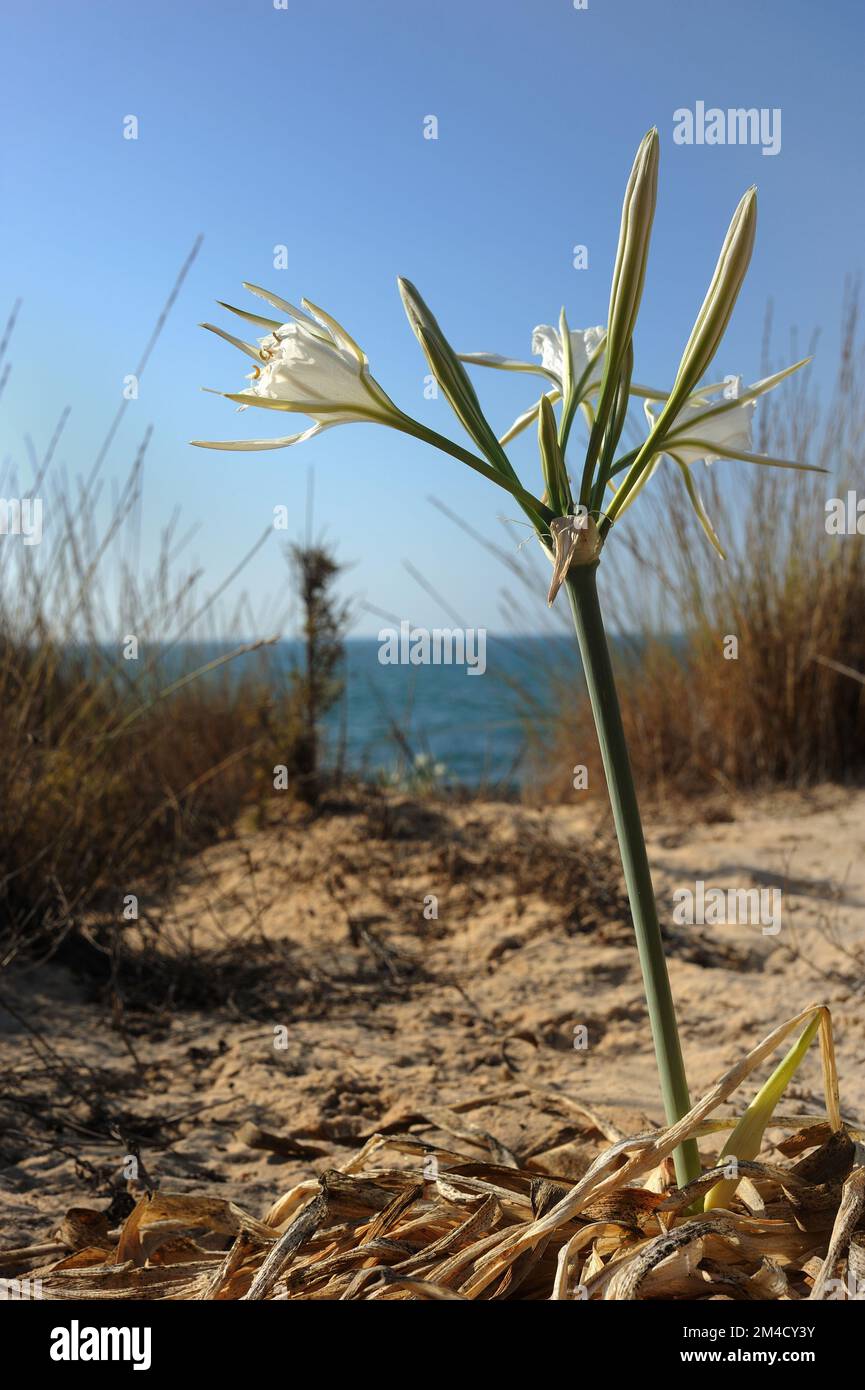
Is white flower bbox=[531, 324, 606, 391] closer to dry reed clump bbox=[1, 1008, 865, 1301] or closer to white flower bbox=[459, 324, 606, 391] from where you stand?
white flower bbox=[459, 324, 606, 391]

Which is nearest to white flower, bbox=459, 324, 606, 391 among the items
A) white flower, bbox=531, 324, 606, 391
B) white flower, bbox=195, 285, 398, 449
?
white flower, bbox=531, 324, 606, 391

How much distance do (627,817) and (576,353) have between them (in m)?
0.52

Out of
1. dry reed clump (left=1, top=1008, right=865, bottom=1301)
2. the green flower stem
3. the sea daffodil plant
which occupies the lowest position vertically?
dry reed clump (left=1, top=1008, right=865, bottom=1301)

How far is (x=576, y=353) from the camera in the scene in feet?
3.61

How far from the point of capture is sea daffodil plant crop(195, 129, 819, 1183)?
35.5 inches

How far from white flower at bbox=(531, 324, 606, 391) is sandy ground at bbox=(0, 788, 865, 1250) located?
102 centimetres

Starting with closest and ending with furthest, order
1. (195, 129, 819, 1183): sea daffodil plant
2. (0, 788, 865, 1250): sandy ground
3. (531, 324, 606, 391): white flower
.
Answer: (195, 129, 819, 1183): sea daffodil plant → (531, 324, 606, 391): white flower → (0, 788, 865, 1250): sandy ground

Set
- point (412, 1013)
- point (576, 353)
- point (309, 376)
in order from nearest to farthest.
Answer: point (309, 376) → point (576, 353) → point (412, 1013)

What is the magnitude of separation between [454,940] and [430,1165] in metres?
1.85

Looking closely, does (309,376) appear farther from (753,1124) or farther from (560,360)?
(753,1124)

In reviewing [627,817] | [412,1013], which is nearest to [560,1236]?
[627,817]

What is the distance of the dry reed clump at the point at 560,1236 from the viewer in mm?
919

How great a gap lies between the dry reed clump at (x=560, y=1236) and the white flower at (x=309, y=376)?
75cm

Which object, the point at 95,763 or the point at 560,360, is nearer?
the point at 560,360
